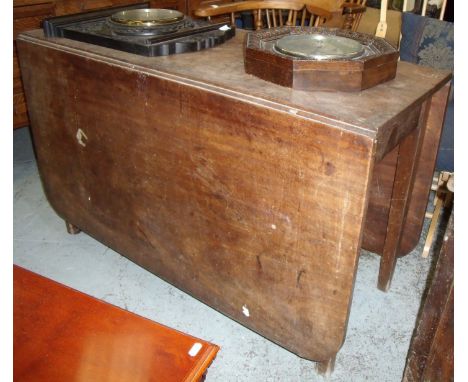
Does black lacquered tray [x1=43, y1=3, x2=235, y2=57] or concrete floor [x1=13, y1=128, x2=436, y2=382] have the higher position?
black lacquered tray [x1=43, y1=3, x2=235, y2=57]

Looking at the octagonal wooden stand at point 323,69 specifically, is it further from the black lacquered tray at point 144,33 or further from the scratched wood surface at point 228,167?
the black lacquered tray at point 144,33

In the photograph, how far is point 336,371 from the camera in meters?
1.33

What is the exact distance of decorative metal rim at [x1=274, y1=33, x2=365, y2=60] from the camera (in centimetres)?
112

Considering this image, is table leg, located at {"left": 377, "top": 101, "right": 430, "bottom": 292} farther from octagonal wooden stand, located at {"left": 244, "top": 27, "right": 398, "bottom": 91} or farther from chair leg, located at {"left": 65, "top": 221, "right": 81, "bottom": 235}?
chair leg, located at {"left": 65, "top": 221, "right": 81, "bottom": 235}

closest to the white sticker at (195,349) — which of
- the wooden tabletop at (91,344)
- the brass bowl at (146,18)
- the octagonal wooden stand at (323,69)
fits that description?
the wooden tabletop at (91,344)

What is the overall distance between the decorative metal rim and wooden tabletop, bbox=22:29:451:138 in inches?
3.6

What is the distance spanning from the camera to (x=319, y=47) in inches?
47.1

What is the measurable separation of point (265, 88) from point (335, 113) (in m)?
0.21

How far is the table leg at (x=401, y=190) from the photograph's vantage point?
1304 mm

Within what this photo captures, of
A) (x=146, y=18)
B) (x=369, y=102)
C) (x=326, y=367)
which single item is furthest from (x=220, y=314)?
(x=146, y=18)

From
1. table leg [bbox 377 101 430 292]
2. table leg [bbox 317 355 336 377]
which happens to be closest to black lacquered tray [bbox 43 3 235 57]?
table leg [bbox 377 101 430 292]

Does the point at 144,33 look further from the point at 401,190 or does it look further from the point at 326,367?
the point at 326,367

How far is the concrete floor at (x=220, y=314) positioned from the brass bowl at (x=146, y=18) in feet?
2.83
